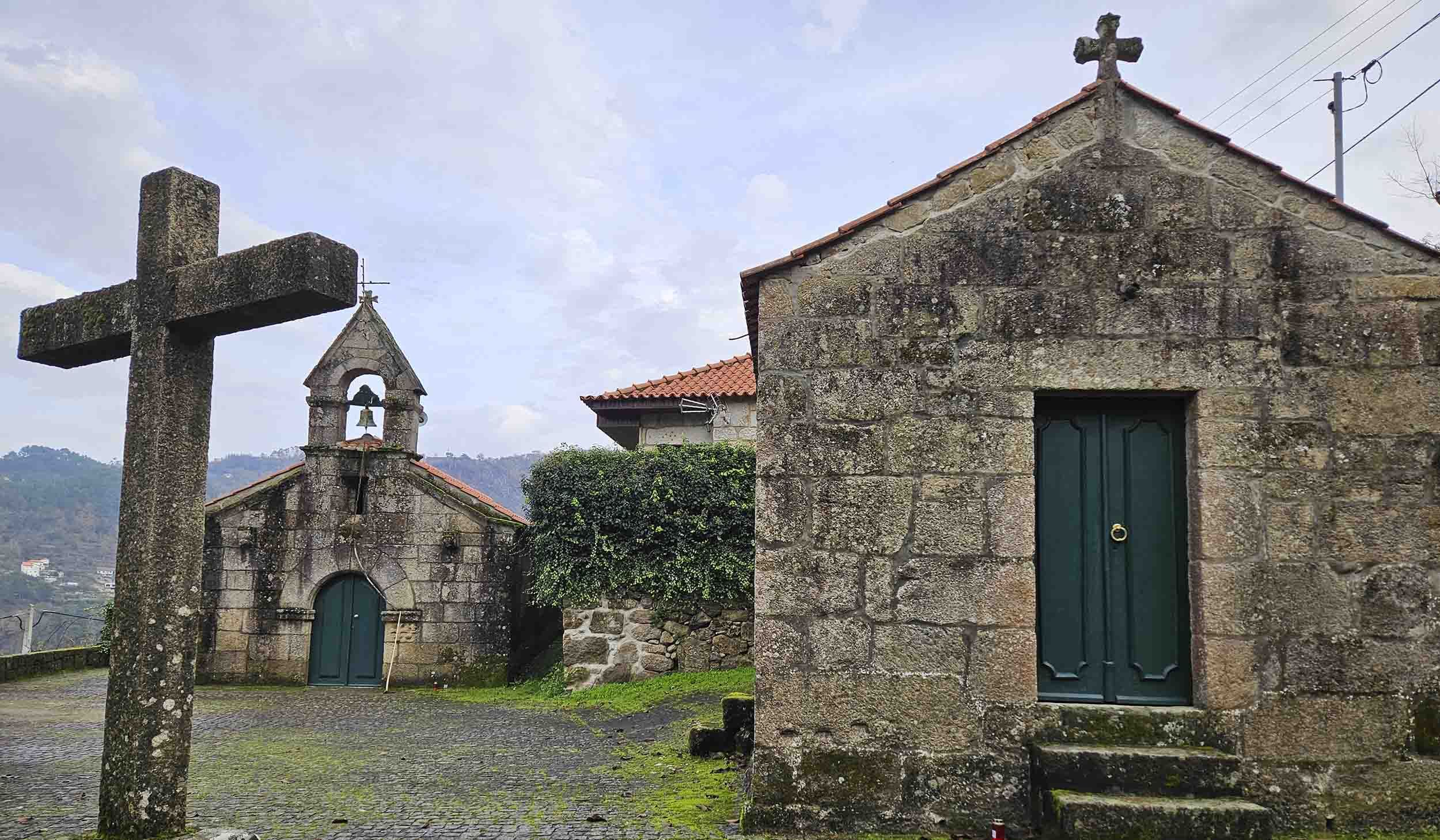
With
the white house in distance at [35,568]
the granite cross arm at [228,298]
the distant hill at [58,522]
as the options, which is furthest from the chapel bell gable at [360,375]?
the white house in distance at [35,568]

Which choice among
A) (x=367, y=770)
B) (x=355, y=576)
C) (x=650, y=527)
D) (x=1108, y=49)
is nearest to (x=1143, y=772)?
(x=1108, y=49)

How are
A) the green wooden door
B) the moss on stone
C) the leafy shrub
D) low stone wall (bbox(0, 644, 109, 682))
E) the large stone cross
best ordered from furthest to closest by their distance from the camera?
the leafy shrub → low stone wall (bbox(0, 644, 109, 682)) → the moss on stone → the green wooden door → the large stone cross

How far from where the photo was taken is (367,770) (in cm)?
794

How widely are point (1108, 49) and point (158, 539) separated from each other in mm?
5857

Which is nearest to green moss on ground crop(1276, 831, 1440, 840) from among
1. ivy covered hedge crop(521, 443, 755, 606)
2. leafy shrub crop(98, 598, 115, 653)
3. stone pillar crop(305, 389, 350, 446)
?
ivy covered hedge crop(521, 443, 755, 606)

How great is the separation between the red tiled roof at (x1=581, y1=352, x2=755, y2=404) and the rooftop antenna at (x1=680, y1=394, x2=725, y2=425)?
0.10 metres

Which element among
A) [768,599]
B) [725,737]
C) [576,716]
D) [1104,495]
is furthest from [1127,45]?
[576,716]

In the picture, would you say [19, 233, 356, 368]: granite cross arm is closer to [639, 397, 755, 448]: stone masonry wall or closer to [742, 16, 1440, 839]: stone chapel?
[742, 16, 1440, 839]: stone chapel

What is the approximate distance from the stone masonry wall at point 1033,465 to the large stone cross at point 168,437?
8.87 feet

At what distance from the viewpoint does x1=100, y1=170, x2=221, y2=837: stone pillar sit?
14.9 ft

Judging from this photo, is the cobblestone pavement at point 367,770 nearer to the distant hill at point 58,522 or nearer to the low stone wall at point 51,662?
the low stone wall at point 51,662

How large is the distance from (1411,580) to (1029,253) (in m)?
2.76

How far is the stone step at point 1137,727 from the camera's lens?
5.29 metres

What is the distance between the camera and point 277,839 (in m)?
5.46
